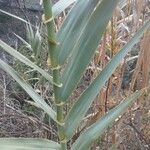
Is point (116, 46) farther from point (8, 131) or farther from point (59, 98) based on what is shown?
point (8, 131)

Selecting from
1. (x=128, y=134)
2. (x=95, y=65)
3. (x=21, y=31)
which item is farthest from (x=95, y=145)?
(x=21, y=31)

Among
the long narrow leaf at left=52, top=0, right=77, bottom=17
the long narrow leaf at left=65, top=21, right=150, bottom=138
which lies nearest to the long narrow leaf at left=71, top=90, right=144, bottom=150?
the long narrow leaf at left=65, top=21, right=150, bottom=138

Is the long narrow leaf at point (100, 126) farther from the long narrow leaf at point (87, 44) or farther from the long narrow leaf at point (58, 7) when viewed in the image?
the long narrow leaf at point (58, 7)

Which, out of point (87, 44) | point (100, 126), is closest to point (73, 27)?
point (87, 44)

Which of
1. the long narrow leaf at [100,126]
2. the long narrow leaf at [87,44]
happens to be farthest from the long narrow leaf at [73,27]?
the long narrow leaf at [100,126]

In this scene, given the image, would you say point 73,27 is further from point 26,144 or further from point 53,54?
point 26,144
